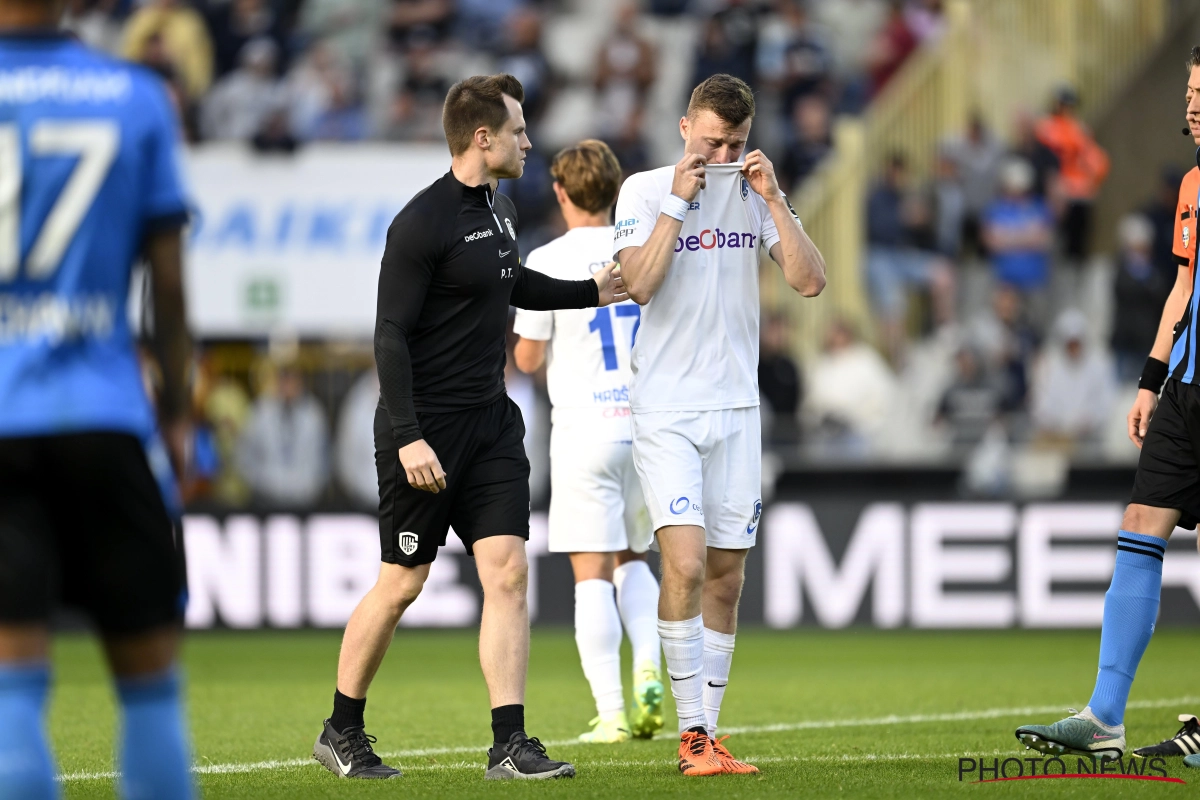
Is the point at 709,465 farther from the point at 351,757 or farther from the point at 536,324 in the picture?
the point at 536,324

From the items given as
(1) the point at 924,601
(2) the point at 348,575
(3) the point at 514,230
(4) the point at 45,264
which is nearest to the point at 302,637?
(2) the point at 348,575

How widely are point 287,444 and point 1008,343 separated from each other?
7.14 metres

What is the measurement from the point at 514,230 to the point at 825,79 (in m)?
13.1

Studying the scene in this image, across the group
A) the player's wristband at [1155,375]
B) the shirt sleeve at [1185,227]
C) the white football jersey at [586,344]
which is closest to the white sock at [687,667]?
the white football jersey at [586,344]

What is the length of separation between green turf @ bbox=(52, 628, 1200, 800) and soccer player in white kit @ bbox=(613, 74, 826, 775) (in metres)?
0.54

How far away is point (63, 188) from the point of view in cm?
350

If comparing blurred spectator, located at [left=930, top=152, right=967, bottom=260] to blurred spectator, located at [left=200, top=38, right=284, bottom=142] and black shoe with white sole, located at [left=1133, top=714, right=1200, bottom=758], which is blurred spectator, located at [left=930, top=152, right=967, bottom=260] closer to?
blurred spectator, located at [left=200, top=38, right=284, bottom=142]

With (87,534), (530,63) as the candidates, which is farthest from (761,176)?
(530,63)

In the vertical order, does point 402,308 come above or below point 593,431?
above

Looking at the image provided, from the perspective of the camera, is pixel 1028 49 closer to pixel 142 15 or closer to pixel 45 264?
pixel 142 15

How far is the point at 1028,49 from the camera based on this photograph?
771 inches

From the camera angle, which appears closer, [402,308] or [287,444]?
[402,308]

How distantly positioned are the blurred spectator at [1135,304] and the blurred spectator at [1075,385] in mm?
369

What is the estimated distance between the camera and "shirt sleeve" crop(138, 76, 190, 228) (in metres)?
3.58
